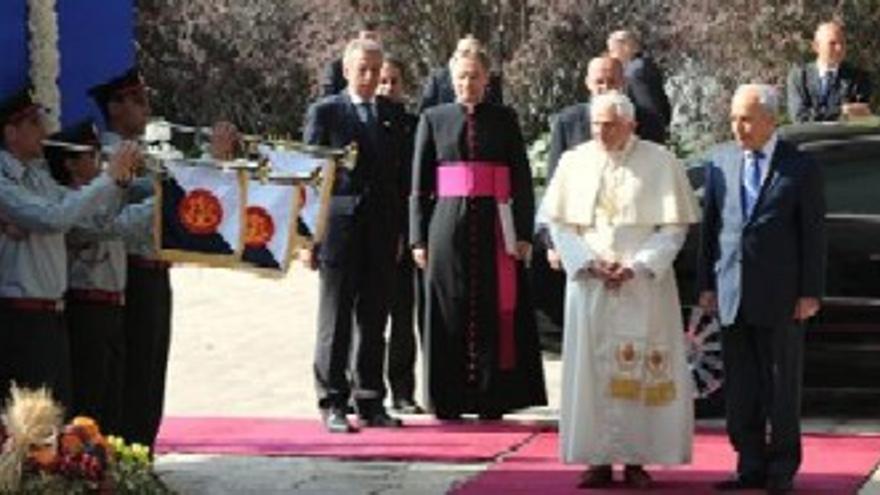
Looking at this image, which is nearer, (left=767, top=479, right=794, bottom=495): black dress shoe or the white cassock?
(left=767, top=479, right=794, bottom=495): black dress shoe

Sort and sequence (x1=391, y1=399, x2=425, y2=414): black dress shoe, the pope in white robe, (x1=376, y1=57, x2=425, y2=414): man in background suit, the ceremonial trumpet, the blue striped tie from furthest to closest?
1. (x1=391, y1=399, x2=425, y2=414): black dress shoe
2. (x1=376, y1=57, x2=425, y2=414): man in background suit
3. the pope in white robe
4. the blue striped tie
5. the ceremonial trumpet

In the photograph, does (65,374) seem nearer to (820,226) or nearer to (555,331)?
(820,226)

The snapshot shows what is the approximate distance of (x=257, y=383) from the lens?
13867 mm

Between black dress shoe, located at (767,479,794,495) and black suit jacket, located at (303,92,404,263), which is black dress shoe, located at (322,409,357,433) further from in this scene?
black dress shoe, located at (767,479,794,495)

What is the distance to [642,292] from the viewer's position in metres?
9.80

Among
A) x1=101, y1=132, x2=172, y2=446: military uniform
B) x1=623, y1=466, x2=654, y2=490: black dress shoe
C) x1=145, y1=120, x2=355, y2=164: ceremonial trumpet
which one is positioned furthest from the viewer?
x1=623, y1=466, x2=654, y2=490: black dress shoe

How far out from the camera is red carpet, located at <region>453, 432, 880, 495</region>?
9.84m

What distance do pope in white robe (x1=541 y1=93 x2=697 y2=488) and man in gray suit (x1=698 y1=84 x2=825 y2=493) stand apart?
227 millimetres

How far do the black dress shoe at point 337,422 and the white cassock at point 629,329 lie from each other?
2013 millimetres

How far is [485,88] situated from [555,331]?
1.66m

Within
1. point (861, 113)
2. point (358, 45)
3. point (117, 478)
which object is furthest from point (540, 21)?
point (117, 478)

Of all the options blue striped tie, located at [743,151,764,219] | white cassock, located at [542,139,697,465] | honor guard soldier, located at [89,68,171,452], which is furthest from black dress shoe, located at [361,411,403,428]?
blue striped tie, located at [743,151,764,219]

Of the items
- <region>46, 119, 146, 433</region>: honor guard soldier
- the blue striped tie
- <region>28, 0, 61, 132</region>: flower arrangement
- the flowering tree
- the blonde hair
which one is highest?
the flowering tree

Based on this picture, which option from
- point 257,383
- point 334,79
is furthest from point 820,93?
point 257,383
